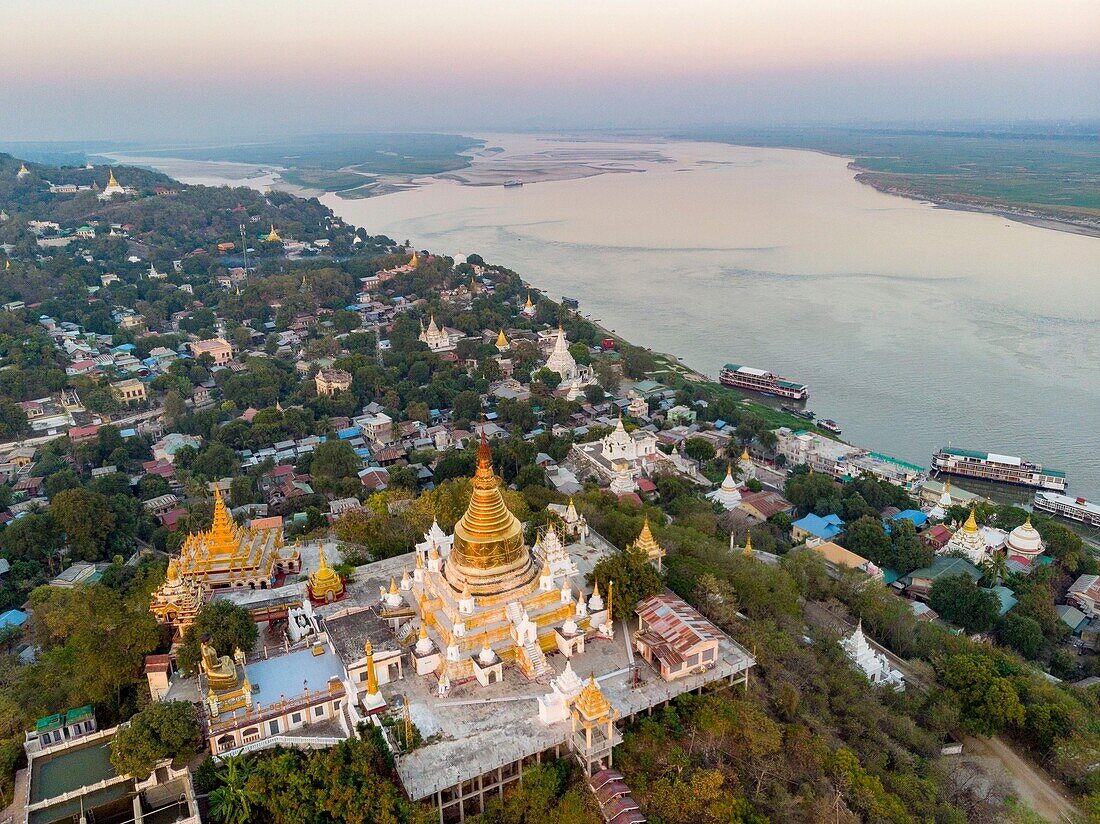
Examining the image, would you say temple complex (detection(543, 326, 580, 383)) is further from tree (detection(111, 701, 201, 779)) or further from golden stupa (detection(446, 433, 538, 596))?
tree (detection(111, 701, 201, 779))

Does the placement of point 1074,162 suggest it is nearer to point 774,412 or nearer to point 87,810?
point 774,412

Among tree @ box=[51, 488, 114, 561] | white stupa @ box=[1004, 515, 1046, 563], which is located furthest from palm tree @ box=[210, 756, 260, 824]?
white stupa @ box=[1004, 515, 1046, 563]

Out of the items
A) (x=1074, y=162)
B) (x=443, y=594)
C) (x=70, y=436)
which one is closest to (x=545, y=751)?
(x=443, y=594)

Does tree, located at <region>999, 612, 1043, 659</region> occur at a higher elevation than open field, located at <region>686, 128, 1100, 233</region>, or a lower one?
lower

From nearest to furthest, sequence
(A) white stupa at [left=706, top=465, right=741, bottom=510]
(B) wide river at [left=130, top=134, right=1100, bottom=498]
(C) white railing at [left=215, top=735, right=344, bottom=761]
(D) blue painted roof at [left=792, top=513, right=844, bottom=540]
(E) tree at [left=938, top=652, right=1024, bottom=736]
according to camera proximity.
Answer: (C) white railing at [left=215, top=735, right=344, bottom=761], (E) tree at [left=938, top=652, right=1024, bottom=736], (D) blue painted roof at [left=792, top=513, right=844, bottom=540], (A) white stupa at [left=706, top=465, right=741, bottom=510], (B) wide river at [left=130, top=134, right=1100, bottom=498]

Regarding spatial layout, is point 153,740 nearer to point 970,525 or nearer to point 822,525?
point 822,525

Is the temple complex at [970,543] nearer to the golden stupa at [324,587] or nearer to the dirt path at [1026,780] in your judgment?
the dirt path at [1026,780]
